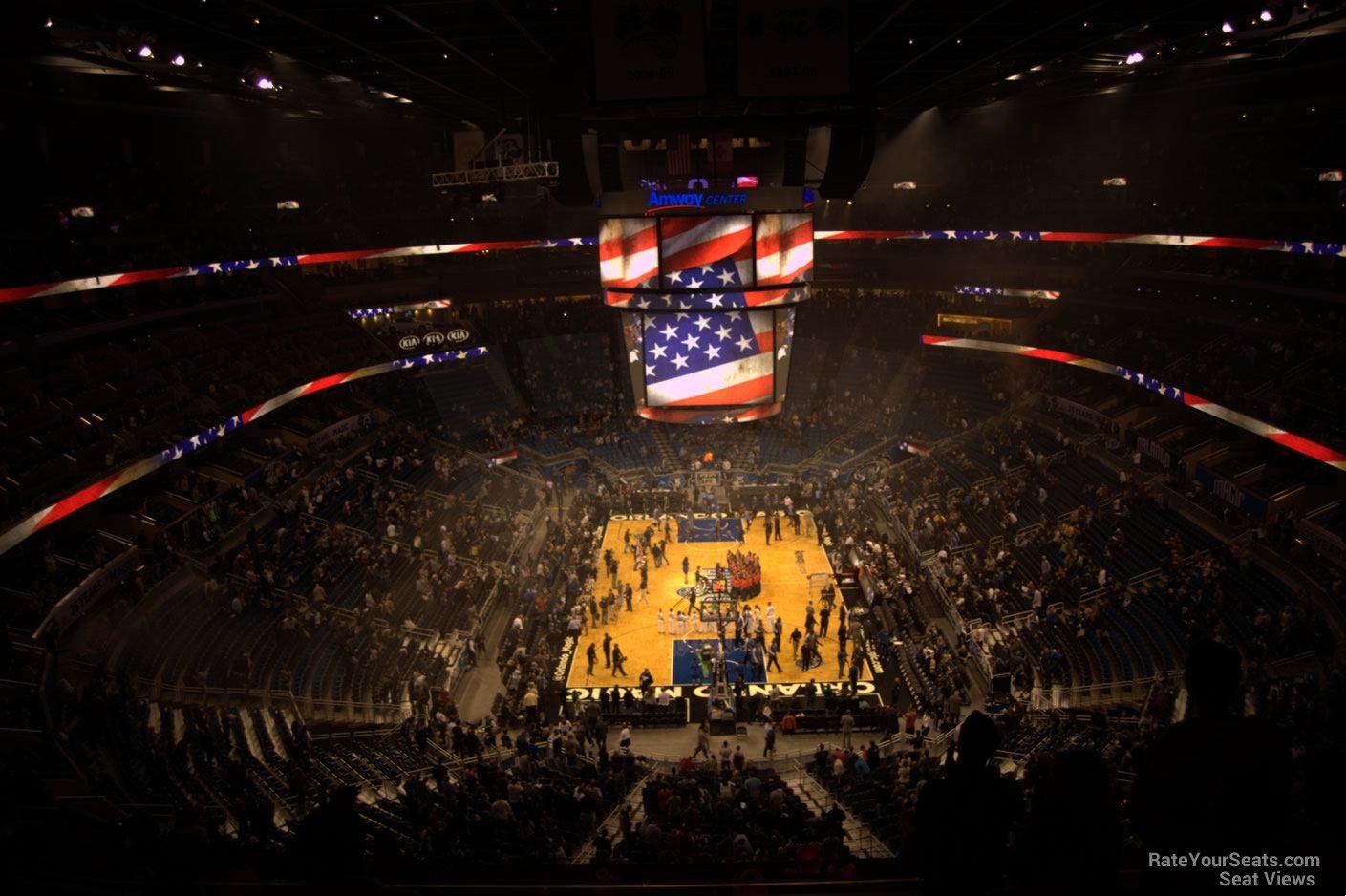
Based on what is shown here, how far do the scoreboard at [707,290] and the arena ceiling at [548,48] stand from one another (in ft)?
8.02

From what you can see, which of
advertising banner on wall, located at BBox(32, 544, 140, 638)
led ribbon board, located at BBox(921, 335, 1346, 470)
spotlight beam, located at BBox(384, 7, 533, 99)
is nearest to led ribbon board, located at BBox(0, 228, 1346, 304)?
led ribbon board, located at BBox(921, 335, 1346, 470)

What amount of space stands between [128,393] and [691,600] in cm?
1582

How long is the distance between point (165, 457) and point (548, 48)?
521 inches

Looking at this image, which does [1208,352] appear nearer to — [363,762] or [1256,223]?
[1256,223]

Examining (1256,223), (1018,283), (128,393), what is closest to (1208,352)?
(1256,223)

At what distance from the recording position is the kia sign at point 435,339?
120ft

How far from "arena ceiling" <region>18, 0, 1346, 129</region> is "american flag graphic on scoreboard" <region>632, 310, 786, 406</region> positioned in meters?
4.99

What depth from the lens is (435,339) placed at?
38.0m

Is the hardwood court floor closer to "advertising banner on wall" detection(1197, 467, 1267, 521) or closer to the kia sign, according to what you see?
"advertising banner on wall" detection(1197, 467, 1267, 521)

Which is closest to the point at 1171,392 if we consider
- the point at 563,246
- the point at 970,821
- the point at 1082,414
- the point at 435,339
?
the point at 1082,414

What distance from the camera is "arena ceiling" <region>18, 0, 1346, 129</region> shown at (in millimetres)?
17172

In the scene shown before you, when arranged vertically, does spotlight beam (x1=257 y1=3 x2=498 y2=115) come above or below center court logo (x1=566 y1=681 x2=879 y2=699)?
above

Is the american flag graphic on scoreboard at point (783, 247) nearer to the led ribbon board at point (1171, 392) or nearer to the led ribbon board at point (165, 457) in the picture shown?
the led ribbon board at point (1171, 392)

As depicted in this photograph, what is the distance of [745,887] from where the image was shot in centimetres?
408
